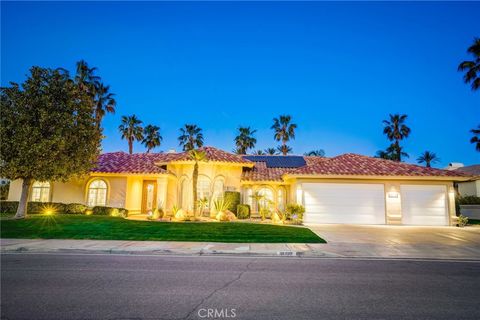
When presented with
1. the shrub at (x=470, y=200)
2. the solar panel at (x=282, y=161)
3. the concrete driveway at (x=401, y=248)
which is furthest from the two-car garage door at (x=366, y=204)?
the shrub at (x=470, y=200)

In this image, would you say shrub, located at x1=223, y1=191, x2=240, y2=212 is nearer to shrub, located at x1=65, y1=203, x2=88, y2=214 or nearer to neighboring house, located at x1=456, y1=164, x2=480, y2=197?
shrub, located at x1=65, y1=203, x2=88, y2=214

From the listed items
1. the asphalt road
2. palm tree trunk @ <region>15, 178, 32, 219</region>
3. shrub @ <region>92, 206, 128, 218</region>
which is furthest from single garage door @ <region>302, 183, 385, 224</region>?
palm tree trunk @ <region>15, 178, 32, 219</region>

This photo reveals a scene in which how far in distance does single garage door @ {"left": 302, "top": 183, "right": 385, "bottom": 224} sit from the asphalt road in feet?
36.7

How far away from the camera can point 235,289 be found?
5066 millimetres

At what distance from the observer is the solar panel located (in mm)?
26375

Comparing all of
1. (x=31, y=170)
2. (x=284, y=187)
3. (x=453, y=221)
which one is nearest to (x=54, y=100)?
(x=31, y=170)

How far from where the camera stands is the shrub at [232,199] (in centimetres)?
2056

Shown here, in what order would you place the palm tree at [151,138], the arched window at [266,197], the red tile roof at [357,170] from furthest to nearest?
the palm tree at [151,138], the arched window at [266,197], the red tile roof at [357,170]

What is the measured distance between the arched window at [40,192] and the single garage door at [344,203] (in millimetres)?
20218

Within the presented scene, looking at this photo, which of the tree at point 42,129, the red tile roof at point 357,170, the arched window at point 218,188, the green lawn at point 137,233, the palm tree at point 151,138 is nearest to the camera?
the green lawn at point 137,233

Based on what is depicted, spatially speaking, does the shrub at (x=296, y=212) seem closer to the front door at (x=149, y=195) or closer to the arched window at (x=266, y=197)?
the arched window at (x=266, y=197)

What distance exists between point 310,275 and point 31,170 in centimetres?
1678

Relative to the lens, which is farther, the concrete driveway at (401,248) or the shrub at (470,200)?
the shrub at (470,200)

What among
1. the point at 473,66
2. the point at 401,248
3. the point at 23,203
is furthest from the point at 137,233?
the point at 473,66
